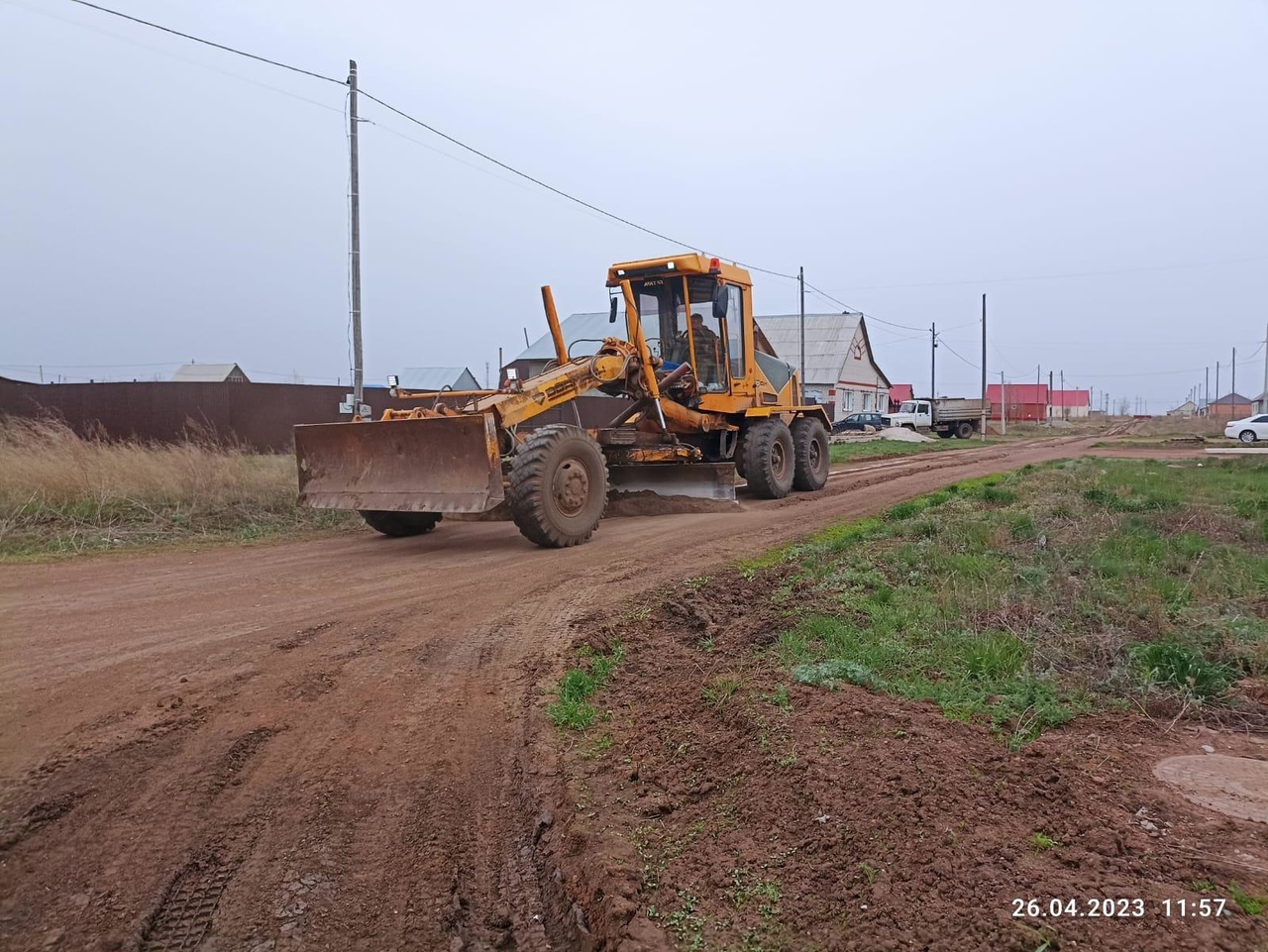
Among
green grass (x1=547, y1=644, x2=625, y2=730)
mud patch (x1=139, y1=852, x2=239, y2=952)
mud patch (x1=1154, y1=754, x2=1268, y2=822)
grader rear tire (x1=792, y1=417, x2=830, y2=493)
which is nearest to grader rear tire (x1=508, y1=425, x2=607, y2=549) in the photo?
green grass (x1=547, y1=644, x2=625, y2=730)

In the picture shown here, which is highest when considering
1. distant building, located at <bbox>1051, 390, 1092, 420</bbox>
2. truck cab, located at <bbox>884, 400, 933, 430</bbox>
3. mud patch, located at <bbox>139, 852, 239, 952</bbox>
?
distant building, located at <bbox>1051, 390, 1092, 420</bbox>

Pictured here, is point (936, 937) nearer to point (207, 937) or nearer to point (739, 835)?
point (739, 835)

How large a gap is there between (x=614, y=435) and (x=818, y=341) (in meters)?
54.7

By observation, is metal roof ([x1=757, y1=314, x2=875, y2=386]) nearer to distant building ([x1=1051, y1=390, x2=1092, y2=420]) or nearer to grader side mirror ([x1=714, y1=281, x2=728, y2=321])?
grader side mirror ([x1=714, y1=281, x2=728, y2=321])

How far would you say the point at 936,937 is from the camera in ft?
7.92

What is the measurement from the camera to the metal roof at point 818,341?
6153cm

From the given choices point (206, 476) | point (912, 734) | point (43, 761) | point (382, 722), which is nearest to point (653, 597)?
point (382, 722)

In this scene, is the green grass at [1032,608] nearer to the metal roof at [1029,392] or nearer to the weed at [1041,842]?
the weed at [1041,842]

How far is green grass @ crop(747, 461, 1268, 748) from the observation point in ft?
13.8

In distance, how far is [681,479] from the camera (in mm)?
12625

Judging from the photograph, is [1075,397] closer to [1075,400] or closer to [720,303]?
[1075,400]

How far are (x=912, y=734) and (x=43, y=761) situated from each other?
145 inches

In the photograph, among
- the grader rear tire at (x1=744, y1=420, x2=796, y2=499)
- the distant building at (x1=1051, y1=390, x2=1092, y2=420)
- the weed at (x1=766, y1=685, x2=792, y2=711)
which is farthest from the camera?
the distant building at (x1=1051, y1=390, x2=1092, y2=420)
